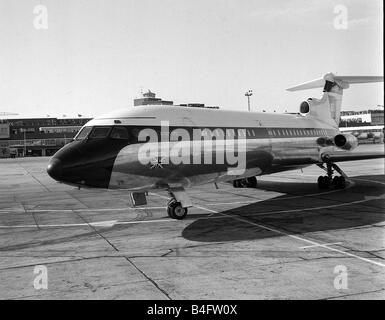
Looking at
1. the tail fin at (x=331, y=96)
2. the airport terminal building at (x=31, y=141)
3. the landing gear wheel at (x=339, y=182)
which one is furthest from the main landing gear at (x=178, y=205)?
the airport terminal building at (x=31, y=141)

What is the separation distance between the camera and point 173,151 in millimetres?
13430

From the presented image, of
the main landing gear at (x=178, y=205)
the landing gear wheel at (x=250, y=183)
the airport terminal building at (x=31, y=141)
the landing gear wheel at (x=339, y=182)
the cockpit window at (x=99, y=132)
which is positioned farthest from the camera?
the airport terminal building at (x=31, y=141)

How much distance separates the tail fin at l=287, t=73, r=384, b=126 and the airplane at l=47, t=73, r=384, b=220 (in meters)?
4.06

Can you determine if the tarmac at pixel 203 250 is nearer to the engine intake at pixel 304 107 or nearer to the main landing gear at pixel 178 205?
the main landing gear at pixel 178 205

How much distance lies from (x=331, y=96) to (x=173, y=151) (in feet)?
44.9

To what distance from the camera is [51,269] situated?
338 inches

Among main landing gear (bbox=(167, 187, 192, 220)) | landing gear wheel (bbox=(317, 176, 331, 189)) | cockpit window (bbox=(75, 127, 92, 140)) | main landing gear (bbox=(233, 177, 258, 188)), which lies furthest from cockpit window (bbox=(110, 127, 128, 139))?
landing gear wheel (bbox=(317, 176, 331, 189))

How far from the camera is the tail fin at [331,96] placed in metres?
22.9

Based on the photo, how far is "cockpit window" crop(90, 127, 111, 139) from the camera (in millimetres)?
12531

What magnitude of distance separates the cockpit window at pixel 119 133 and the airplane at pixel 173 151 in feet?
0.10

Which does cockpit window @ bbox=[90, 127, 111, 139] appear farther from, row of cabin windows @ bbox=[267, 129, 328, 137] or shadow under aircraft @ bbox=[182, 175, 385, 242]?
row of cabin windows @ bbox=[267, 129, 328, 137]

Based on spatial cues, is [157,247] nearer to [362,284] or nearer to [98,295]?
[98,295]

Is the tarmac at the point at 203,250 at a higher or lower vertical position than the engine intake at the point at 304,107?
lower

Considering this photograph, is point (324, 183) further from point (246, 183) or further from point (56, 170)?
point (56, 170)
